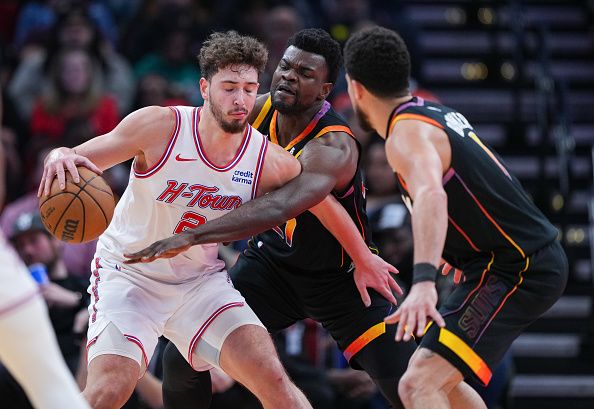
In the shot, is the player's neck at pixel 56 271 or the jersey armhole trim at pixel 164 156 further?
the player's neck at pixel 56 271

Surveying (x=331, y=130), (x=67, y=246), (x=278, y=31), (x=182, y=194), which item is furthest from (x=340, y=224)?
(x=278, y=31)

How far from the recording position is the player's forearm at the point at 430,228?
4562mm

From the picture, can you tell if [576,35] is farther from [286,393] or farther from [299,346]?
[286,393]

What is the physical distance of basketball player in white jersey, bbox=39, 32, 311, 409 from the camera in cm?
495

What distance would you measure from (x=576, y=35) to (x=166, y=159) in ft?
25.1

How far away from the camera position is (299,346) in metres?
7.90

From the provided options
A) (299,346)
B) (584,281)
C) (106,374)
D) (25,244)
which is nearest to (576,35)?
(584,281)

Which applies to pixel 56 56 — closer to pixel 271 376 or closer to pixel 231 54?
pixel 231 54

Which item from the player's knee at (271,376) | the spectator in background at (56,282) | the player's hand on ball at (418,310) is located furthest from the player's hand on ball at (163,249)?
the spectator in background at (56,282)

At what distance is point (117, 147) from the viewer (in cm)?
496

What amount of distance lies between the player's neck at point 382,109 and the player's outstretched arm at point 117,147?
1015 mm

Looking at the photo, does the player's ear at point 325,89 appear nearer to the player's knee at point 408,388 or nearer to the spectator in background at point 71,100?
the player's knee at point 408,388

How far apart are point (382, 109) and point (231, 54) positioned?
2.72ft

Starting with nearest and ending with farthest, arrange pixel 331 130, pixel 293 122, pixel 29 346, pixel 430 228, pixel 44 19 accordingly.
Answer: pixel 29 346 < pixel 430 228 < pixel 331 130 < pixel 293 122 < pixel 44 19
